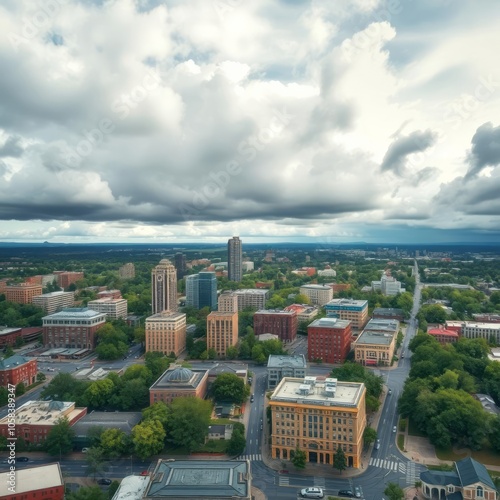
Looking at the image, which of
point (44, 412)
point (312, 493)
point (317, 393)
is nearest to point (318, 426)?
point (317, 393)

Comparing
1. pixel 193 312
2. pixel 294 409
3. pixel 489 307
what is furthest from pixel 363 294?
pixel 294 409

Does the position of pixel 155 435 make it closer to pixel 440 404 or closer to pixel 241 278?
pixel 440 404

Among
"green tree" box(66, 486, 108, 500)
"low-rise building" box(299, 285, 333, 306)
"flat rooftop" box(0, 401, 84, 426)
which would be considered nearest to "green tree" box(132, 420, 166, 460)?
"green tree" box(66, 486, 108, 500)

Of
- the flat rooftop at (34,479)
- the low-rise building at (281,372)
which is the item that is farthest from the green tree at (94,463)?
the low-rise building at (281,372)

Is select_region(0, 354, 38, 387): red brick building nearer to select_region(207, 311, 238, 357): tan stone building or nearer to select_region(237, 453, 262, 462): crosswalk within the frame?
select_region(207, 311, 238, 357): tan stone building

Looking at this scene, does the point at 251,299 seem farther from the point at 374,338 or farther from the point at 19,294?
the point at 19,294

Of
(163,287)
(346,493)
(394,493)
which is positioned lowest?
(346,493)
